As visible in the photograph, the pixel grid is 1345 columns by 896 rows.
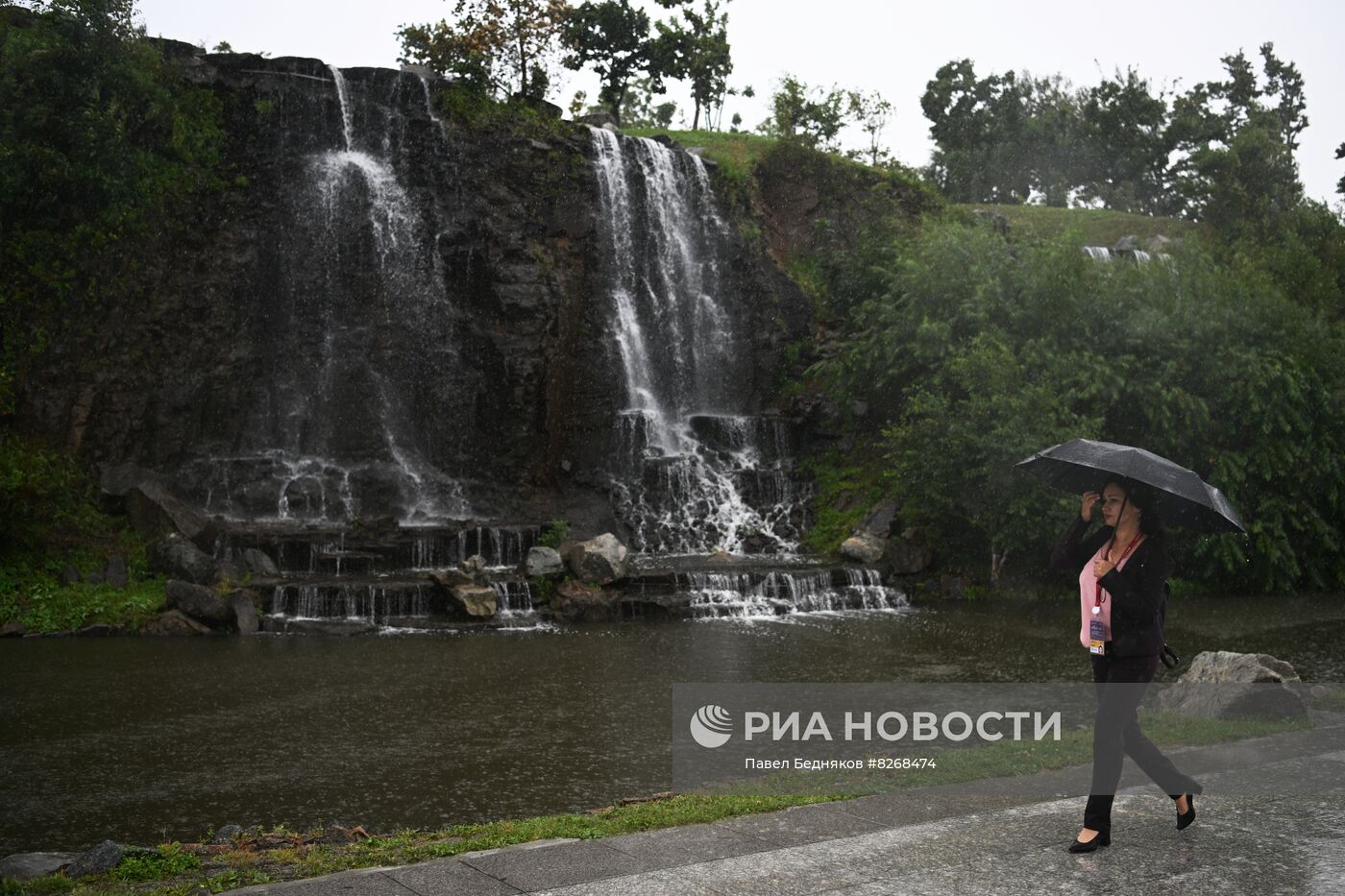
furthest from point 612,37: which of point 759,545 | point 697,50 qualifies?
point 759,545

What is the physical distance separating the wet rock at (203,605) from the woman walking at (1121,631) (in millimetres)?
14309

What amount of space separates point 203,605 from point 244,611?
606 mm

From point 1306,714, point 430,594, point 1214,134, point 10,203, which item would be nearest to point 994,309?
point 430,594

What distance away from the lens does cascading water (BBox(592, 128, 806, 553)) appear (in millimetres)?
24938

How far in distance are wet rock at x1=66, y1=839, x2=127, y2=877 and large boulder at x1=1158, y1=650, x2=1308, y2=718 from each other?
7.86 m

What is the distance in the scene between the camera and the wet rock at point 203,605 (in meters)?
17.2

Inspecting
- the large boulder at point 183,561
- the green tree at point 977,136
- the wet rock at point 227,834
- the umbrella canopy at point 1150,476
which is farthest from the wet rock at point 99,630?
the green tree at point 977,136

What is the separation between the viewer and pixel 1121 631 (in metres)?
5.66

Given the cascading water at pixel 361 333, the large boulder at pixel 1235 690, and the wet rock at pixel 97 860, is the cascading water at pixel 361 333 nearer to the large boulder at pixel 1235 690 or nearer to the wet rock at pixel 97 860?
the large boulder at pixel 1235 690

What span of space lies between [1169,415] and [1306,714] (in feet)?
40.8

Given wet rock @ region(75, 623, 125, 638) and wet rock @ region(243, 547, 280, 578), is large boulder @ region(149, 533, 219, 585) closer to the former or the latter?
wet rock @ region(243, 547, 280, 578)

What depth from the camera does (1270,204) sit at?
135ft

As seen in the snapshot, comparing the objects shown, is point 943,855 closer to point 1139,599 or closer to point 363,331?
point 1139,599

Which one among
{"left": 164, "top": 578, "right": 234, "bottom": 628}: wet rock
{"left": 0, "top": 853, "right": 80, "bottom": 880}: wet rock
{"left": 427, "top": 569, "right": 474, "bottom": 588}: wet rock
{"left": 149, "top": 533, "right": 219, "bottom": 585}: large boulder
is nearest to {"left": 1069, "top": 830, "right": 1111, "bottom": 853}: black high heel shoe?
{"left": 0, "top": 853, "right": 80, "bottom": 880}: wet rock
